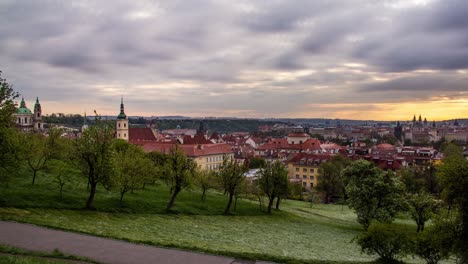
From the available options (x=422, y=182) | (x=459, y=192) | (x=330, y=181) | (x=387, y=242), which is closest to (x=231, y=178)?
(x=387, y=242)

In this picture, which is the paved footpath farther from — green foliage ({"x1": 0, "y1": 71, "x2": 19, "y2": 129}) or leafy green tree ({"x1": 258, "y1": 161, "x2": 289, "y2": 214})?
leafy green tree ({"x1": 258, "y1": 161, "x2": 289, "y2": 214})

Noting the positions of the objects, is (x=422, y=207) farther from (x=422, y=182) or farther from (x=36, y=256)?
(x=422, y=182)

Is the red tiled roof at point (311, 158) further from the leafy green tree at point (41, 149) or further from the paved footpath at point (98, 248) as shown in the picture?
the paved footpath at point (98, 248)

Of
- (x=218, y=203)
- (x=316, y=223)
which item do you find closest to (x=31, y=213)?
(x=218, y=203)

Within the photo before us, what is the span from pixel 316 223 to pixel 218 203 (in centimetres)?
1142

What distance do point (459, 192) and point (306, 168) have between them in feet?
254

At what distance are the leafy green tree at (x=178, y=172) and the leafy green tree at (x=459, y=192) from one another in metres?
24.7

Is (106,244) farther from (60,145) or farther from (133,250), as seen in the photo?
(60,145)

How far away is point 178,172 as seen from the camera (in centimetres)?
3734

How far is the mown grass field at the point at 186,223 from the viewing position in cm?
2116

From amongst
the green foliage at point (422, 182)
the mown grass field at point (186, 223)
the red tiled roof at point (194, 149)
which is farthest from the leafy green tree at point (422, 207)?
the red tiled roof at point (194, 149)

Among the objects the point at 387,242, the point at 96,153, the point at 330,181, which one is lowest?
the point at 330,181

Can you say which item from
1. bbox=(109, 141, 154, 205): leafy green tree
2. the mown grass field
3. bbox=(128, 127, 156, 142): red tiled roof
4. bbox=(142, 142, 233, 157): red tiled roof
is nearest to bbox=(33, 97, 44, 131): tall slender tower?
bbox=(128, 127, 156, 142): red tiled roof

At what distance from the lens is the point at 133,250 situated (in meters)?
16.9
